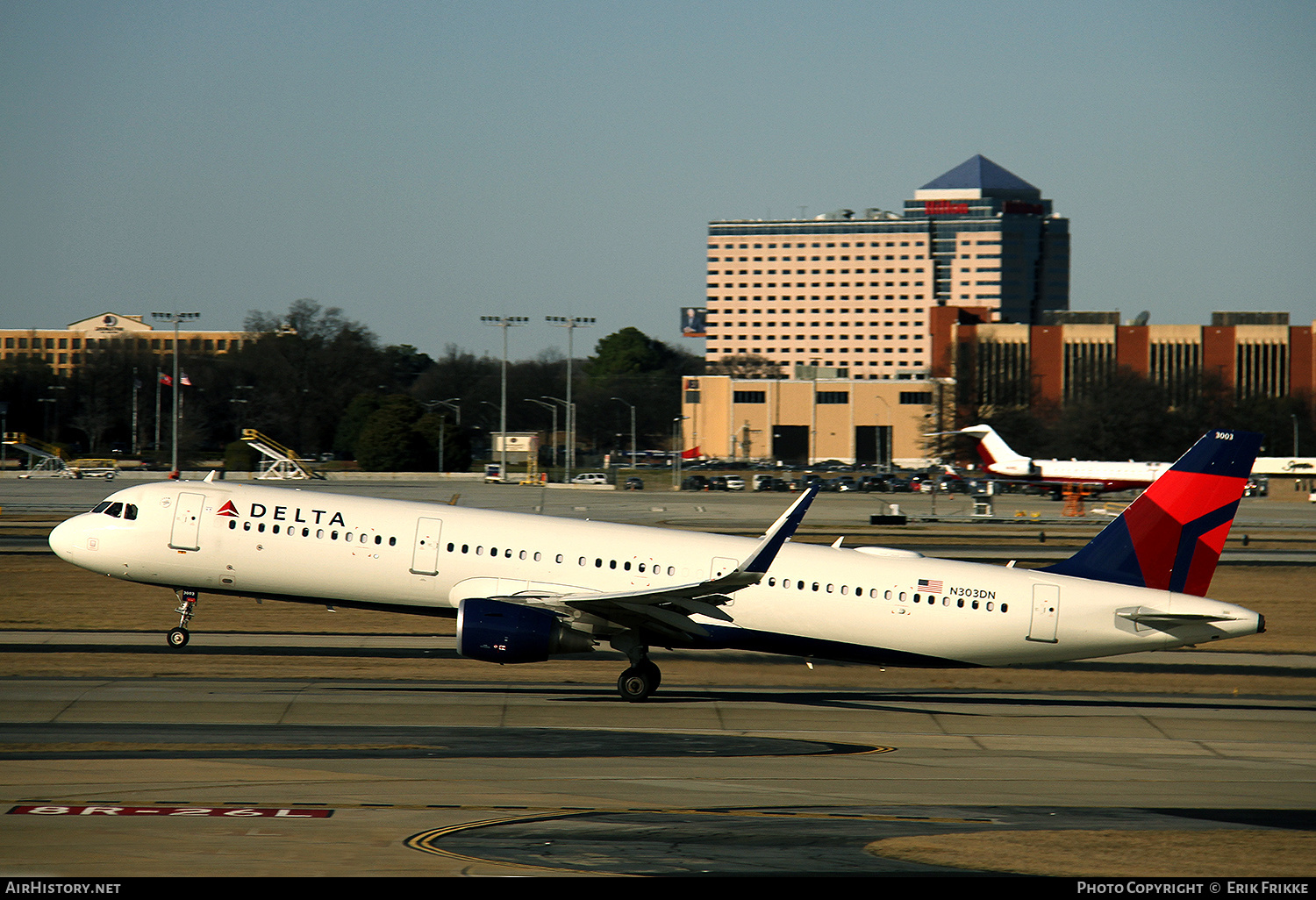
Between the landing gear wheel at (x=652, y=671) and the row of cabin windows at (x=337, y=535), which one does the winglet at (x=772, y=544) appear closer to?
the landing gear wheel at (x=652, y=671)

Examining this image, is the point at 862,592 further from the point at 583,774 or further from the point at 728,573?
the point at 583,774

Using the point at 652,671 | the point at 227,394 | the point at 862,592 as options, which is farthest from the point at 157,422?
the point at 862,592

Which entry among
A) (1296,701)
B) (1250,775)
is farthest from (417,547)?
(1296,701)

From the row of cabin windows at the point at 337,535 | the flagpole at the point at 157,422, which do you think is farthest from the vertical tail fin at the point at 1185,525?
the flagpole at the point at 157,422

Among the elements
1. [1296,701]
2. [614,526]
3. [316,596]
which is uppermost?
[614,526]

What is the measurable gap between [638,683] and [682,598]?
98.3 inches

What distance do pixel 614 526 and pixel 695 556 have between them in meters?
2.02

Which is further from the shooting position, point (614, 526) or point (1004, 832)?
point (614, 526)

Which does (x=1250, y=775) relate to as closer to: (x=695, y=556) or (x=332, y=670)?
(x=695, y=556)

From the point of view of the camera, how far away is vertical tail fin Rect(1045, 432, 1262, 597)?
25.4 metres

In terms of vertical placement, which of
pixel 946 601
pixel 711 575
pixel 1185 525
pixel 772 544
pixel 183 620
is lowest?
pixel 183 620

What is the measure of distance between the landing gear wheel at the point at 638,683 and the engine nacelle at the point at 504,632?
2001 mm

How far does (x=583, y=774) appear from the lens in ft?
59.0

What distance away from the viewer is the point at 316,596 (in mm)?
25453
